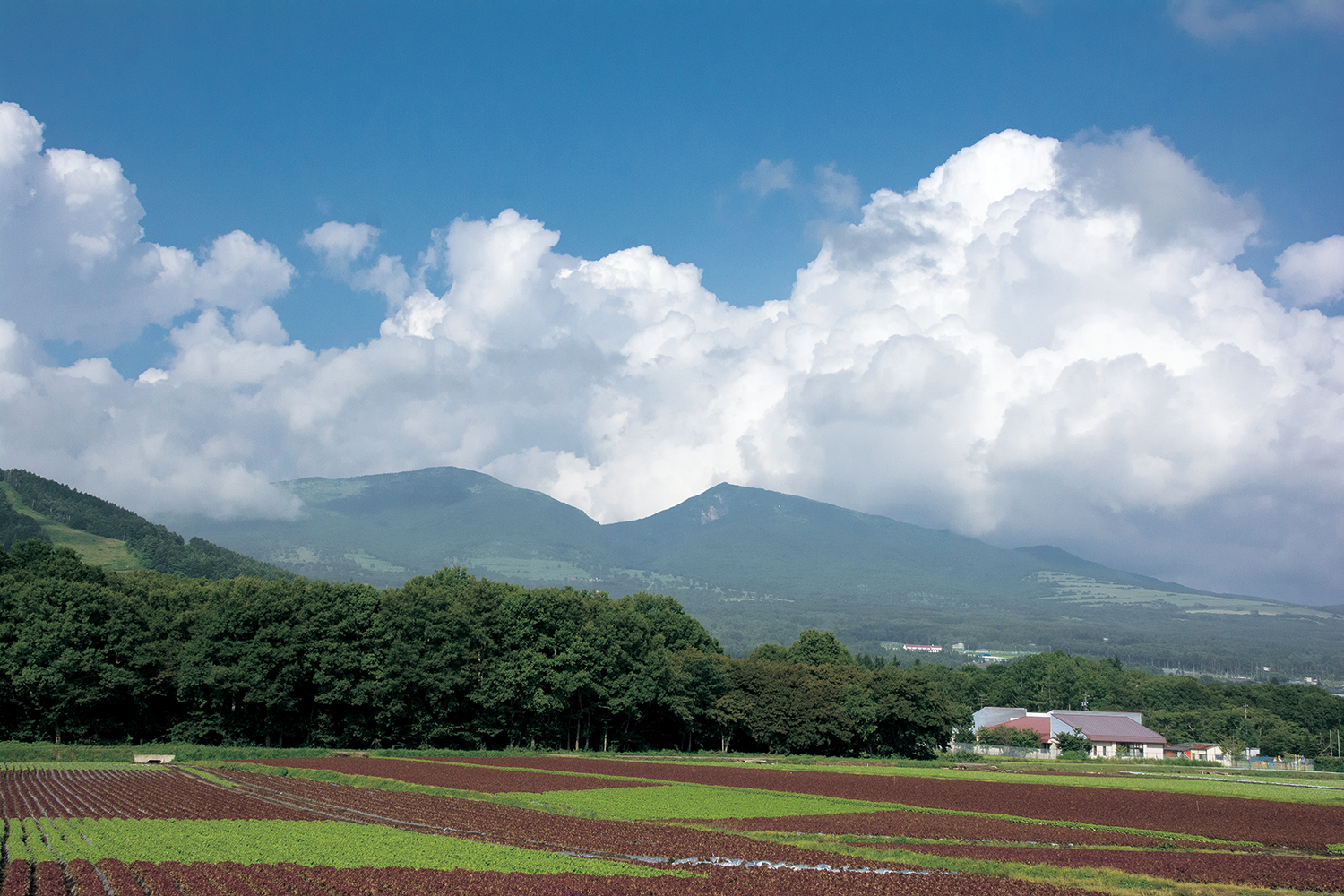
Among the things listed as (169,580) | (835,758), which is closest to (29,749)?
(169,580)

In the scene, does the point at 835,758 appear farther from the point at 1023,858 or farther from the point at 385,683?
the point at 1023,858

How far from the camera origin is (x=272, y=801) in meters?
39.0

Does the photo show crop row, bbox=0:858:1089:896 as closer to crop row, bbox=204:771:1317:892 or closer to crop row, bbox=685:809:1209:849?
crop row, bbox=204:771:1317:892

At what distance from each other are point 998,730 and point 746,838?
349 ft

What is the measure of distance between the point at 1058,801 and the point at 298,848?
3747 centimetres

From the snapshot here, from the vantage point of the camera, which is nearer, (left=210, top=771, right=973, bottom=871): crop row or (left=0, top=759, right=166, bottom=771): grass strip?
(left=210, top=771, right=973, bottom=871): crop row

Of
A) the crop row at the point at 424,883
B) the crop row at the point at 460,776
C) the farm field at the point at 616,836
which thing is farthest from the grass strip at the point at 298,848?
the crop row at the point at 460,776

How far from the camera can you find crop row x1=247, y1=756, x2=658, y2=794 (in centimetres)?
4656

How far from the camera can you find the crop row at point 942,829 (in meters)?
33.2

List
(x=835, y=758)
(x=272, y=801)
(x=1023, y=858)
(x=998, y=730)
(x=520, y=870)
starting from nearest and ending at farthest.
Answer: (x=520, y=870) → (x=1023, y=858) → (x=272, y=801) → (x=835, y=758) → (x=998, y=730)

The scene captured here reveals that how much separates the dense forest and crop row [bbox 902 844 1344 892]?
53.9m

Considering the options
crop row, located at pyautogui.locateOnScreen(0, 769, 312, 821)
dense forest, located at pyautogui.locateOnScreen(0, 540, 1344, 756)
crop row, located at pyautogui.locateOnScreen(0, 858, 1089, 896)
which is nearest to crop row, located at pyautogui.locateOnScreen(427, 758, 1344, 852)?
dense forest, located at pyautogui.locateOnScreen(0, 540, 1344, 756)

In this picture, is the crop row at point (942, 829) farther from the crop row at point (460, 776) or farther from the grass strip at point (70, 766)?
the grass strip at point (70, 766)

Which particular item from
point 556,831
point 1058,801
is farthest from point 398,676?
point 1058,801
